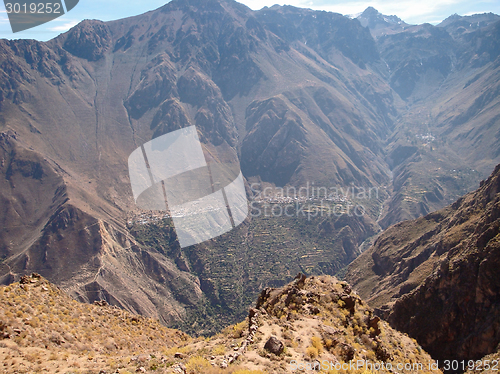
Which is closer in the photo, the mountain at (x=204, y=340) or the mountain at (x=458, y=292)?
the mountain at (x=204, y=340)

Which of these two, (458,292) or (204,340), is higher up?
(204,340)

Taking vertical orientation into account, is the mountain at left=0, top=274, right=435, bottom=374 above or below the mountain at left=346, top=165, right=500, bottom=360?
above

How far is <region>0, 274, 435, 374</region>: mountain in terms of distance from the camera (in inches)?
600

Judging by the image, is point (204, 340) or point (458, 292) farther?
point (458, 292)

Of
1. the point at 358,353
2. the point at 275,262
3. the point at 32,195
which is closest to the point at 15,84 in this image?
the point at 32,195

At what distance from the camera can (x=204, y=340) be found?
21.6m

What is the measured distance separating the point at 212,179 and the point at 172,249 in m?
39.1

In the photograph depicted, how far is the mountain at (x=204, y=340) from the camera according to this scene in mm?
15250

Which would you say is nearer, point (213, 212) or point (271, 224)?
point (213, 212)

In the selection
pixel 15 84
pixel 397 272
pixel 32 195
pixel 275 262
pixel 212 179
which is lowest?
pixel 275 262

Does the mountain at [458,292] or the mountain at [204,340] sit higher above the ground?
the mountain at [204,340]

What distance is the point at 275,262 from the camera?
415 ft

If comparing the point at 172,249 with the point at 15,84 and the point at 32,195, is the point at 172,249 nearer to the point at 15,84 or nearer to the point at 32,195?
the point at 32,195

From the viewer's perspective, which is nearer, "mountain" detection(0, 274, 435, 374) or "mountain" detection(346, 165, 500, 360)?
"mountain" detection(0, 274, 435, 374)
